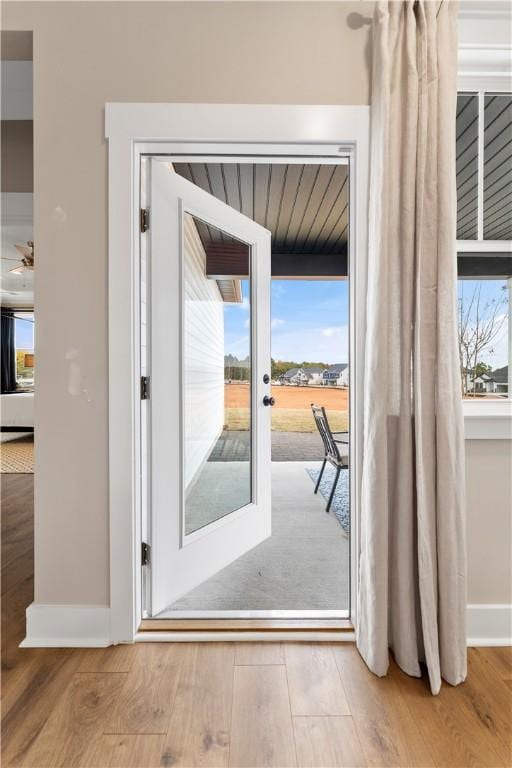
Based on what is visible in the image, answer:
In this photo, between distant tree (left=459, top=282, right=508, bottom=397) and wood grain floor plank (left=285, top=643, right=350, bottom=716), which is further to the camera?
distant tree (left=459, top=282, right=508, bottom=397)

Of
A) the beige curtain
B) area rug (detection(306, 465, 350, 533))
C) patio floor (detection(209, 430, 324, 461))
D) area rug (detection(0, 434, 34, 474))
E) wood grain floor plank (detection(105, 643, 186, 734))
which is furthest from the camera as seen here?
area rug (detection(0, 434, 34, 474))

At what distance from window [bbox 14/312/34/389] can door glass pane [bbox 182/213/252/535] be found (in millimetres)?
7286

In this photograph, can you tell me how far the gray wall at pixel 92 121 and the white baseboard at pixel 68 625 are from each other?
0.15ft

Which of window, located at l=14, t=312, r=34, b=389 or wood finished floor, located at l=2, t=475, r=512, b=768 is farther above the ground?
window, located at l=14, t=312, r=34, b=389

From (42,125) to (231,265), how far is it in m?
1.11

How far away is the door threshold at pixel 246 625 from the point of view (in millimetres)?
1746

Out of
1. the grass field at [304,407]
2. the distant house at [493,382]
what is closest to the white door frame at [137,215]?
the distant house at [493,382]

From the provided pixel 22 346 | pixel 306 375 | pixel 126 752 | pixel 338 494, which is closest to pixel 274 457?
pixel 338 494

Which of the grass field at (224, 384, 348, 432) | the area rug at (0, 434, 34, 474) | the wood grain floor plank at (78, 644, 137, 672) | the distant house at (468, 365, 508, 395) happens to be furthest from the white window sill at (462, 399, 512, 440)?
the grass field at (224, 384, 348, 432)

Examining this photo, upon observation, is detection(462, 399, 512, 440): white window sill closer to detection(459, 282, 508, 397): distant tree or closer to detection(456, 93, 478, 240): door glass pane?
detection(459, 282, 508, 397): distant tree

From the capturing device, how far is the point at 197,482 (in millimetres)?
2178

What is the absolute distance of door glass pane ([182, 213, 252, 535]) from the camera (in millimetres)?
2102

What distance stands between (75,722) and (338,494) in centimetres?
303

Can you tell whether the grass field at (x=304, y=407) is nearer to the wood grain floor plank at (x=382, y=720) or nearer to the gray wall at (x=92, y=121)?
the gray wall at (x=92, y=121)
